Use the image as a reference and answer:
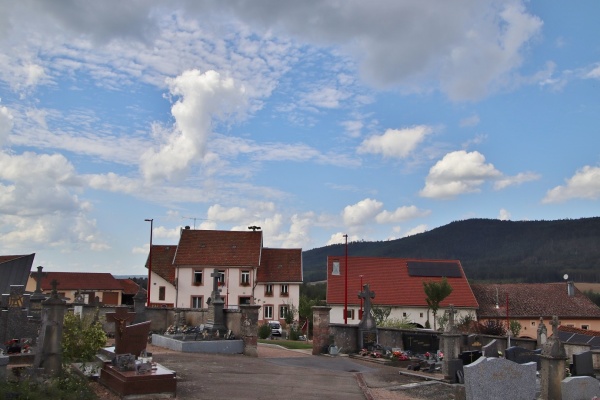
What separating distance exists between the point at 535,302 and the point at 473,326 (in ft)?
38.0

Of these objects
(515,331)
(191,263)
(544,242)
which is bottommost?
(515,331)

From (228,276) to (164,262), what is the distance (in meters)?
6.31

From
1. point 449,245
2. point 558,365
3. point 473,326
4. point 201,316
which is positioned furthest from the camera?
point 449,245

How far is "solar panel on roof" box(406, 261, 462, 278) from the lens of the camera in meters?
52.6

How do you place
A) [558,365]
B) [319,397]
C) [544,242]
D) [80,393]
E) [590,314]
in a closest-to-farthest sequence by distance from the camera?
[80,393], [558,365], [319,397], [590,314], [544,242]

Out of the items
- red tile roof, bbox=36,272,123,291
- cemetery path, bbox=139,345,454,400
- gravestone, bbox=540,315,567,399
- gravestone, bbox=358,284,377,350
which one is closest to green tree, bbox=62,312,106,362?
cemetery path, bbox=139,345,454,400

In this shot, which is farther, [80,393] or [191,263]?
[191,263]

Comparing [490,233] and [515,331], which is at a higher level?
[490,233]

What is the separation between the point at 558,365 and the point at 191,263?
142 ft

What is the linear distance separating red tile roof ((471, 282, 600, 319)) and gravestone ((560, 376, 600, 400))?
126 feet

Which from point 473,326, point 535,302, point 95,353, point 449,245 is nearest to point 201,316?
point 95,353

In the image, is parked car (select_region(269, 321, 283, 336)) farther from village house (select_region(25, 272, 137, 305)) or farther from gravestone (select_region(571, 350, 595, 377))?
gravestone (select_region(571, 350, 595, 377))

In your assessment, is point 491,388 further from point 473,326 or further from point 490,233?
point 490,233

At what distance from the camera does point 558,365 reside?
36.8 ft
